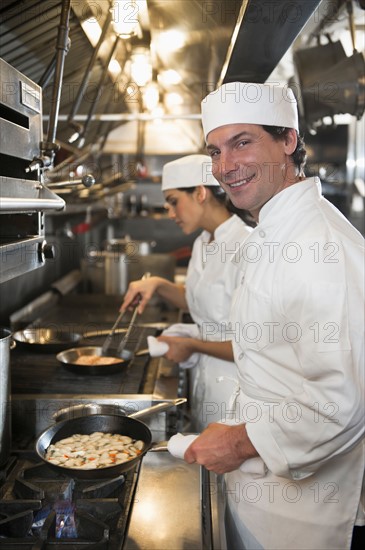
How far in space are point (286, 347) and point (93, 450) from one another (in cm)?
64

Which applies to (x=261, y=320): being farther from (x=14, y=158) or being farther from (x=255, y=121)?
(x=14, y=158)

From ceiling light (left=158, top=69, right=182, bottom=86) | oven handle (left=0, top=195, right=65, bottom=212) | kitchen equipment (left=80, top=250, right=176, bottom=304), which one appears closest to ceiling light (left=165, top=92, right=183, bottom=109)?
ceiling light (left=158, top=69, right=182, bottom=86)

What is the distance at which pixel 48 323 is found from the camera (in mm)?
3273

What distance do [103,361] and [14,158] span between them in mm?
1100

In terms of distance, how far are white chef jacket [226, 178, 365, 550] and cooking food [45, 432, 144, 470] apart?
351mm

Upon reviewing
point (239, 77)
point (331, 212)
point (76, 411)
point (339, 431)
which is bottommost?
point (76, 411)

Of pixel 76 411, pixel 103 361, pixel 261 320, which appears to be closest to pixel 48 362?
pixel 103 361

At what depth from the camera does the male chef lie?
127cm

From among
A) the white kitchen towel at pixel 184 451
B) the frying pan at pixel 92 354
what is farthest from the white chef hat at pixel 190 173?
the white kitchen towel at pixel 184 451

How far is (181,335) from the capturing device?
2793 mm

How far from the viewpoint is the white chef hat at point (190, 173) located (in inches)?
104

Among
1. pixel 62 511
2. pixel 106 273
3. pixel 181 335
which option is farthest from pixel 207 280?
pixel 106 273

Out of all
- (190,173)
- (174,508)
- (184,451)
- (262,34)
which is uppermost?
(262,34)

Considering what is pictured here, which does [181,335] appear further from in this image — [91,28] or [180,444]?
[91,28]
